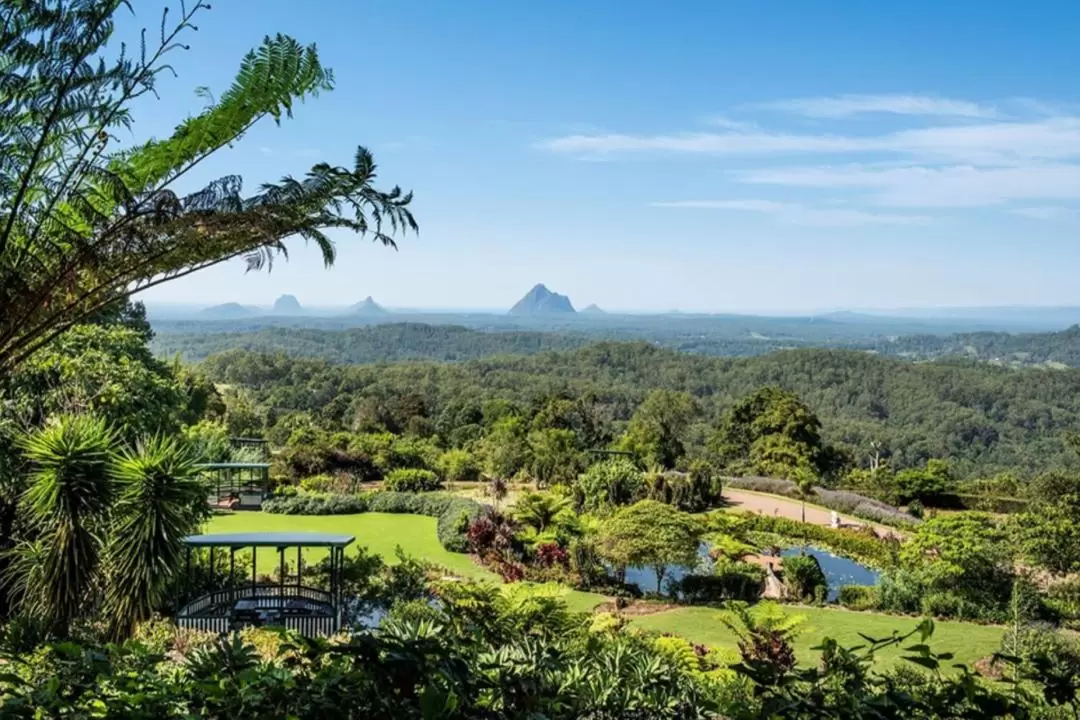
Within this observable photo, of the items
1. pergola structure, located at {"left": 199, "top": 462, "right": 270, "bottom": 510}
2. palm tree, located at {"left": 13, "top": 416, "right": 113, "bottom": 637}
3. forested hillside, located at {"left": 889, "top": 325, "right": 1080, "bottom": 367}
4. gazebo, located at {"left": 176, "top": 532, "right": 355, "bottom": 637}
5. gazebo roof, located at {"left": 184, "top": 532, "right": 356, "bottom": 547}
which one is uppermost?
palm tree, located at {"left": 13, "top": 416, "right": 113, "bottom": 637}

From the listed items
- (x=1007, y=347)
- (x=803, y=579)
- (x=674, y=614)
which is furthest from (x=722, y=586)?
(x=1007, y=347)

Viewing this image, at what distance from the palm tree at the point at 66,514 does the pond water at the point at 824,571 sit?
6.84 m

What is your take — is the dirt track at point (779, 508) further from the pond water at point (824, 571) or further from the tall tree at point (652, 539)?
the tall tree at point (652, 539)

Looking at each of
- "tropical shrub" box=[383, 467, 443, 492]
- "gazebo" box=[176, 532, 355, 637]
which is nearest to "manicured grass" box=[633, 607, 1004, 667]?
"gazebo" box=[176, 532, 355, 637]

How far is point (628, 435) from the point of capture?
78.7 feet

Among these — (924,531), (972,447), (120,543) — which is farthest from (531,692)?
(972,447)

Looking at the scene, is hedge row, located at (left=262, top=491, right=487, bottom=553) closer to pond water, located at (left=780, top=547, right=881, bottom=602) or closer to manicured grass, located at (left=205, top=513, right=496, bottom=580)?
manicured grass, located at (left=205, top=513, right=496, bottom=580)

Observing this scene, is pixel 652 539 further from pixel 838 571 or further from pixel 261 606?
pixel 261 606

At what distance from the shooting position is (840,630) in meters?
9.18

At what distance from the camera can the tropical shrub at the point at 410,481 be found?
60.5 feet

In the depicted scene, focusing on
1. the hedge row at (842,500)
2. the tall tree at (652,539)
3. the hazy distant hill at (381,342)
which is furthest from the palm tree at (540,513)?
the hazy distant hill at (381,342)

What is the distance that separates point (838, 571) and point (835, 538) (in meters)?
1.83

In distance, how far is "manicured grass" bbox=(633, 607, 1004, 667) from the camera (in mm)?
8484

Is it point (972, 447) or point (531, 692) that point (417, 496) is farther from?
point (972, 447)
